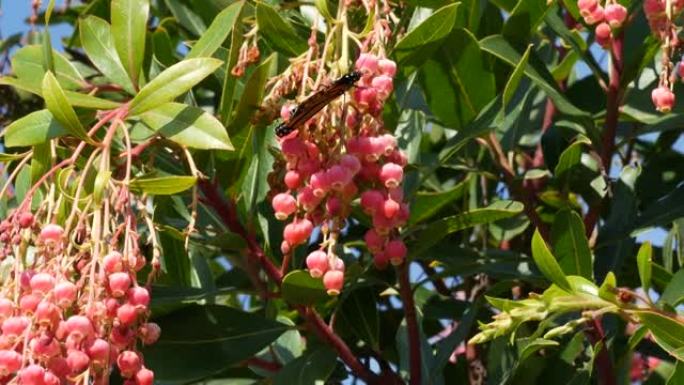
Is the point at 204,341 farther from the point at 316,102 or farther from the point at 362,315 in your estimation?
the point at 316,102

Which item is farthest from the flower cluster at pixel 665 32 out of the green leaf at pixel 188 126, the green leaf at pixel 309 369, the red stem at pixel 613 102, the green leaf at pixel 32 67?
the green leaf at pixel 32 67

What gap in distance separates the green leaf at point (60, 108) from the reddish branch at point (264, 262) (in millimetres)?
248

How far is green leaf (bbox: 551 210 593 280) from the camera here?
6.75 ft

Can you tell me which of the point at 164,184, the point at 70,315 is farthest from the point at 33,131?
the point at 70,315

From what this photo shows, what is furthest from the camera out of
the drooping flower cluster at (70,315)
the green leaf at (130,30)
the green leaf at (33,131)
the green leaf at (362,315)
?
the green leaf at (362,315)

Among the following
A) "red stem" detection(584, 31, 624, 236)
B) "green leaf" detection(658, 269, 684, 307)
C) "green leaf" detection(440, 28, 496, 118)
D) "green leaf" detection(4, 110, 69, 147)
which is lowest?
"green leaf" detection(658, 269, 684, 307)

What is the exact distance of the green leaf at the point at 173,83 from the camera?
1.85 meters

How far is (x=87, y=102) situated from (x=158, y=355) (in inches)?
16.2

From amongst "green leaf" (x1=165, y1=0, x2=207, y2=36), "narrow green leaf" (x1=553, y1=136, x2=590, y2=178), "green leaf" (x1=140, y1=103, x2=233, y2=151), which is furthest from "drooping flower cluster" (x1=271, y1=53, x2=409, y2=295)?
"green leaf" (x1=165, y1=0, x2=207, y2=36)

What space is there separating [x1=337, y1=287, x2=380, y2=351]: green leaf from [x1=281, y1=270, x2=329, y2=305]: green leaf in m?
0.33

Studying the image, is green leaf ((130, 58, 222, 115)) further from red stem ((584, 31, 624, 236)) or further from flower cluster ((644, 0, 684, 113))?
red stem ((584, 31, 624, 236))

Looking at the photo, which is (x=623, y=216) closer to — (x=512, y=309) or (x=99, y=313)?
(x=512, y=309)

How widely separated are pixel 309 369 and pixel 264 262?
176mm

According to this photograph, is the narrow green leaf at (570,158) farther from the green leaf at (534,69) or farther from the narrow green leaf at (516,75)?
the narrow green leaf at (516,75)
